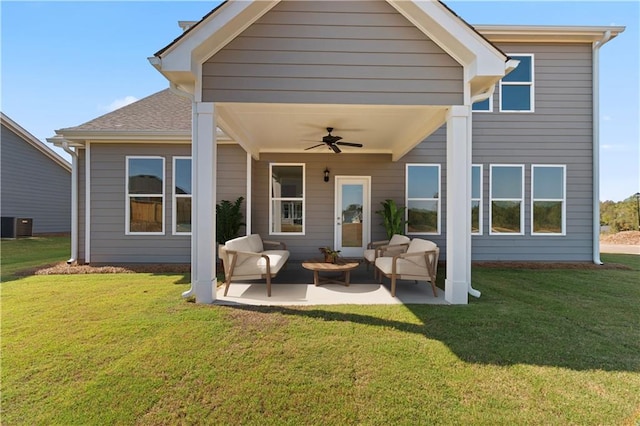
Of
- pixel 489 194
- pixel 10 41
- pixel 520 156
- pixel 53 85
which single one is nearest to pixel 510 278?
pixel 489 194

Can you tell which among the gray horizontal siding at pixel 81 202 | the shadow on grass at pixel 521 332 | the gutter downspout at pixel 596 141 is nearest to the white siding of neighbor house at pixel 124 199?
the gray horizontal siding at pixel 81 202

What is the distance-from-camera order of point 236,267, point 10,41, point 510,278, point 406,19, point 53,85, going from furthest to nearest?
1. point 53,85
2. point 10,41
3. point 510,278
4. point 236,267
5. point 406,19

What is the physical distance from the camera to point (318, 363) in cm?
263

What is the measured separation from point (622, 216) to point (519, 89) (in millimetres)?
14969

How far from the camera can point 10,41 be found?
697 centimetres

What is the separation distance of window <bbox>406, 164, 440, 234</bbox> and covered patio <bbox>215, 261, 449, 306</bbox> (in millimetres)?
2297

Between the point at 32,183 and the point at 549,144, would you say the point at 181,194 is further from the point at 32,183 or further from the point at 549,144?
the point at 32,183

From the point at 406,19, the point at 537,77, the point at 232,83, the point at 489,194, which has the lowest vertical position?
the point at 489,194

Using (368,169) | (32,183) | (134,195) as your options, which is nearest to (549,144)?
(368,169)

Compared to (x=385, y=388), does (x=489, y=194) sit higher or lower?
higher

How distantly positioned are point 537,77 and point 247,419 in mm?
9566

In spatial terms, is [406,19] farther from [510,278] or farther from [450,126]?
[510,278]

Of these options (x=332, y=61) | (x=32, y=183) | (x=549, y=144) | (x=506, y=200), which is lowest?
(x=506, y=200)

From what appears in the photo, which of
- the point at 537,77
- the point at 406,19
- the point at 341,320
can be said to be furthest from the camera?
the point at 537,77
